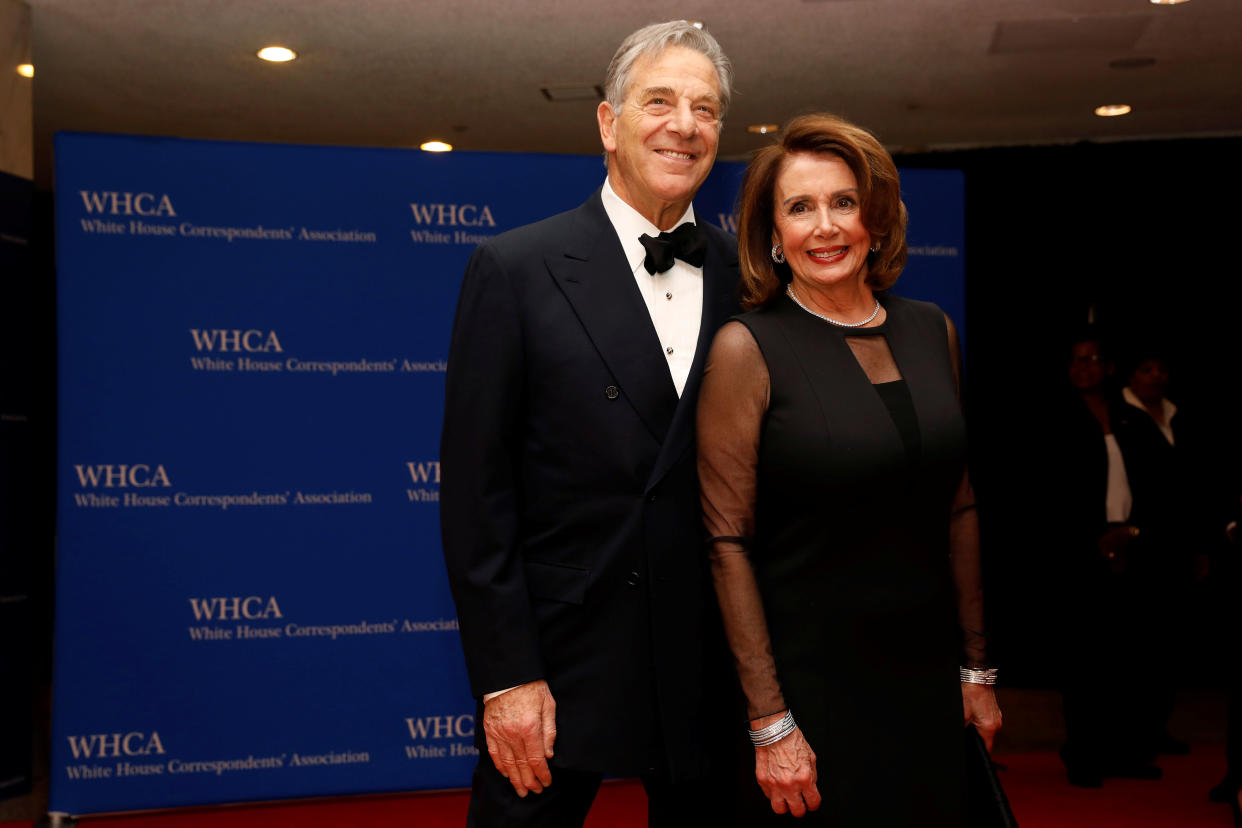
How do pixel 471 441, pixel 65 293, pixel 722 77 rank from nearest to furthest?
pixel 471 441 < pixel 722 77 < pixel 65 293

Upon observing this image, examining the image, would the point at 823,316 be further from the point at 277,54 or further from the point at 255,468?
the point at 277,54

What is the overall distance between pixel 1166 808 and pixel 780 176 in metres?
3.31

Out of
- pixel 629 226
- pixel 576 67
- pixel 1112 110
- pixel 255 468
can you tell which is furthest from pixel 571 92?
pixel 629 226

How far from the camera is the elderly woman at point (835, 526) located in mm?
1673

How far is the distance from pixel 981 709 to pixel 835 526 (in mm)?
483

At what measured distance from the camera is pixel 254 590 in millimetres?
3723

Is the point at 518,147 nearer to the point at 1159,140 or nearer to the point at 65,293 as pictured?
the point at 65,293

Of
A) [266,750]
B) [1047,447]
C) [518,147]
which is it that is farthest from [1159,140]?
[266,750]

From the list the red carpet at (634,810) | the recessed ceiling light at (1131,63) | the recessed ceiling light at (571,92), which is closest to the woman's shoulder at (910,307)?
the red carpet at (634,810)

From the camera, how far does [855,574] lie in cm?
168

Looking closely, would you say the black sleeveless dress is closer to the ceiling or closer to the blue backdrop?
the blue backdrop

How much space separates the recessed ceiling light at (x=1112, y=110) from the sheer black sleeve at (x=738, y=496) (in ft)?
16.4

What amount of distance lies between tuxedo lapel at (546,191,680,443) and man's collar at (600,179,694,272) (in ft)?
0.12

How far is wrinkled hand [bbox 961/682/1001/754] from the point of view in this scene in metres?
1.87
